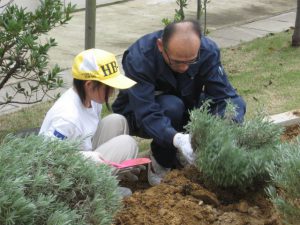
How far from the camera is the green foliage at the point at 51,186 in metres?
2.11

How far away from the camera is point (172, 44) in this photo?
3.42 meters

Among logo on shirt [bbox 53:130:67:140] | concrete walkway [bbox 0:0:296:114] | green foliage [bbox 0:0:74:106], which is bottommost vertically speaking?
concrete walkway [bbox 0:0:296:114]

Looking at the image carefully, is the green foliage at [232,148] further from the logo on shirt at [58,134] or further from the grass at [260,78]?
the grass at [260,78]

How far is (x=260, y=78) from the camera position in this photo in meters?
6.38

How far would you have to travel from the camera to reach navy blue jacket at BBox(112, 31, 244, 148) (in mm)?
3604

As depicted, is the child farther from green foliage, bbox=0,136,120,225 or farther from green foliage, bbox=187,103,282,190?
green foliage, bbox=0,136,120,225

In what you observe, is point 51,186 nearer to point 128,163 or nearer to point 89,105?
point 128,163

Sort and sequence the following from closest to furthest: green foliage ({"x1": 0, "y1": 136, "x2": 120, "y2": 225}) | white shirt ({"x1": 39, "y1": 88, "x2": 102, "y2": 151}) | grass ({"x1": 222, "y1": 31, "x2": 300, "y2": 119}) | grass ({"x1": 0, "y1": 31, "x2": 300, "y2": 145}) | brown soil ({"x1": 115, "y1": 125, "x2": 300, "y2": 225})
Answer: green foliage ({"x1": 0, "y1": 136, "x2": 120, "y2": 225}) → brown soil ({"x1": 115, "y1": 125, "x2": 300, "y2": 225}) → white shirt ({"x1": 39, "y1": 88, "x2": 102, "y2": 151}) → grass ({"x1": 0, "y1": 31, "x2": 300, "y2": 145}) → grass ({"x1": 222, "y1": 31, "x2": 300, "y2": 119})

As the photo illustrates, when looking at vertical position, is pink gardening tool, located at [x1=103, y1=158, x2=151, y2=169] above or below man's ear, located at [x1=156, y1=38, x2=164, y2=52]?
below

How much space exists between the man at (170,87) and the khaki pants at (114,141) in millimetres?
112

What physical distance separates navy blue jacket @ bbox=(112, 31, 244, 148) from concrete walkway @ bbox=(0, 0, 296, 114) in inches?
98.9

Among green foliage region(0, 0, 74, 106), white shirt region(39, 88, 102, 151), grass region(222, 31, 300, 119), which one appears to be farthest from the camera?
grass region(222, 31, 300, 119)

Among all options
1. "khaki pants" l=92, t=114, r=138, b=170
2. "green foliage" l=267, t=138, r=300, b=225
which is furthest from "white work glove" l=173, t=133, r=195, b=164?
"green foliage" l=267, t=138, r=300, b=225

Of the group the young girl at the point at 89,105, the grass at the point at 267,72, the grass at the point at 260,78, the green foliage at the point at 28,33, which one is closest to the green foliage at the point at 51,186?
the young girl at the point at 89,105
